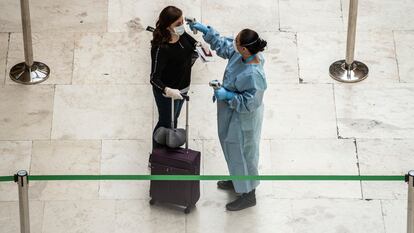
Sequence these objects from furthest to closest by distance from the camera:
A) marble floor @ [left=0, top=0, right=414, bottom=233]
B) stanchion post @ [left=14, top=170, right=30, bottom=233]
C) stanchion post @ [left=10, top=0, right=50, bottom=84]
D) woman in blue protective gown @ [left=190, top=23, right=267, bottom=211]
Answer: stanchion post @ [left=10, top=0, right=50, bottom=84] < marble floor @ [left=0, top=0, right=414, bottom=233] < woman in blue protective gown @ [left=190, top=23, right=267, bottom=211] < stanchion post @ [left=14, top=170, right=30, bottom=233]

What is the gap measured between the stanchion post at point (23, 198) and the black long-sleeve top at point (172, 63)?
1.64m

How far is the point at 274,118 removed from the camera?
1025 centimetres

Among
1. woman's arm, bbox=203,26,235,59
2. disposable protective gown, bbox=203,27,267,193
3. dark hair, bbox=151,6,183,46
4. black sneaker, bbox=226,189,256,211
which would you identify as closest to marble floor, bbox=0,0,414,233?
black sneaker, bbox=226,189,256,211

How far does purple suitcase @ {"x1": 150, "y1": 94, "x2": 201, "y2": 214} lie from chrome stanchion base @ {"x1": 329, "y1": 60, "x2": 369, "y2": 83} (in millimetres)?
2049

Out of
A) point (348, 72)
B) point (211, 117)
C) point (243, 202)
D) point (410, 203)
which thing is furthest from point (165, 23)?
point (410, 203)

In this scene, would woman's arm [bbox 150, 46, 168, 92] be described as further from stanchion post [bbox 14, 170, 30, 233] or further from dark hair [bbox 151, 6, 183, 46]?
stanchion post [bbox 14, 170, 30, 233]

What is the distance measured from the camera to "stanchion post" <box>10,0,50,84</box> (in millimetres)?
10469

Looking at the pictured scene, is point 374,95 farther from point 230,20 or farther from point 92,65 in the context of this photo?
point 92,65

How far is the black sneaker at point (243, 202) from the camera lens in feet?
29.2

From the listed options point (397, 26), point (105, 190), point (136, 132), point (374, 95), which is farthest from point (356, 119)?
point (105, 190)

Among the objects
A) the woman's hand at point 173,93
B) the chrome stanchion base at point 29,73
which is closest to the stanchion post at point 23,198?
the woman's hand at point 173,93

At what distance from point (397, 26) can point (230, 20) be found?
169 cm

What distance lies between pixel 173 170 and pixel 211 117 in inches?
53.6

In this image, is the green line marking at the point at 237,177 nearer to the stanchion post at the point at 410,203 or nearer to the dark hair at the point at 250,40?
the stanchion post at the point at 410,203
